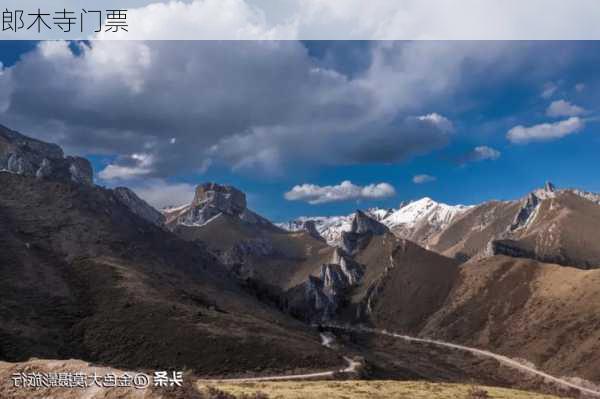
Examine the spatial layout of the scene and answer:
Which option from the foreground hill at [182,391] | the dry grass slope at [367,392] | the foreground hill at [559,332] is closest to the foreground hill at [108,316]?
the dry grass slope at [367,392]

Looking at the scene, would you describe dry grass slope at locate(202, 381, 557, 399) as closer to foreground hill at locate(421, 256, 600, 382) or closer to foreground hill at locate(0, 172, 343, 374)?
foreground hill at locate(0, 172, 343, 374)

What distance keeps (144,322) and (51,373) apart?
9337 cm

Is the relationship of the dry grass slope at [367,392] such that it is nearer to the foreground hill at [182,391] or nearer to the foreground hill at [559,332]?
the foreground hill at [182,391]

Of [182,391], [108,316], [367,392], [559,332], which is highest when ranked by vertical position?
[108,316]

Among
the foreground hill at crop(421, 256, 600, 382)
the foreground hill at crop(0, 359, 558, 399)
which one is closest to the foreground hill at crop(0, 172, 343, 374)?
the foreground hill at crop(0, 359, 558, 399)

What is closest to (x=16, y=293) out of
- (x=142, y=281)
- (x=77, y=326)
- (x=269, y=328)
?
(x=77, y=326)

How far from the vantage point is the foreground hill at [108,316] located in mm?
101688

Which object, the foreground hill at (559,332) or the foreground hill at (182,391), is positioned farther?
the foreground hill at (559,332)

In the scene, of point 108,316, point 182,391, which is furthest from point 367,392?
point 108,316

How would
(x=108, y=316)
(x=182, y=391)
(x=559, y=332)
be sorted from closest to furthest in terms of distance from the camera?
(x=182, y=391), (x=108, y=316), (x=559, y=332)

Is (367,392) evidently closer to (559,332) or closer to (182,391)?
(182,391)

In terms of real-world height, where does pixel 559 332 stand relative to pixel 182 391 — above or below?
below

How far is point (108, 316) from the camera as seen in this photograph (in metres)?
122

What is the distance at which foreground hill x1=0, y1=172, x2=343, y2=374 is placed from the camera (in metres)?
102
